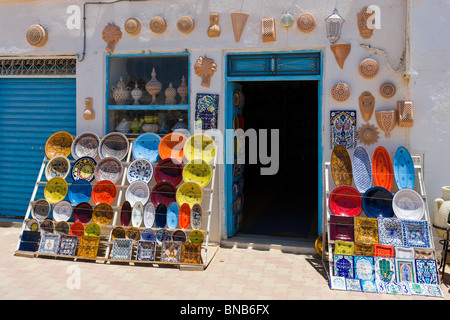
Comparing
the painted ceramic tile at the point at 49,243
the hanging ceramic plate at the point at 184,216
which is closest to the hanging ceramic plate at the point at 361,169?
the hanging ceramic plate at the point at 184,216

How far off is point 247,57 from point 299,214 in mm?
3411

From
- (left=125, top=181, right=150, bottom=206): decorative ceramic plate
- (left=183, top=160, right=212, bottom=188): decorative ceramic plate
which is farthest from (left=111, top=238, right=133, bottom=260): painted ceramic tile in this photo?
(left=183, top=160, right=212, bottom=188): decorative ceramic plate

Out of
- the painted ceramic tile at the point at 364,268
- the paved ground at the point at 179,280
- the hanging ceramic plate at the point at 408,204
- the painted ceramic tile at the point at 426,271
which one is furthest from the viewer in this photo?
the hanging ceramic plate at the point at 408,204

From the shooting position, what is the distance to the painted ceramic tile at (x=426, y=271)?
4.40m

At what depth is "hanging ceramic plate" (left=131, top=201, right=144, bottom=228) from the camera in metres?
5.42

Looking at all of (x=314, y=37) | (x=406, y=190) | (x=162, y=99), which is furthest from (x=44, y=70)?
(x=406, y=190)

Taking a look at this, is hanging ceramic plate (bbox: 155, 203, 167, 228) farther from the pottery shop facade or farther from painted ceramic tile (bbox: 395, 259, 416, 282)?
painted ceramic tile (bbox: 395, 259, 416, 282)

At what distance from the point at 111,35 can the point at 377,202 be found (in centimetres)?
418

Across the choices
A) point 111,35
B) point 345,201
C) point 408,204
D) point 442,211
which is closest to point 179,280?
point 345,201

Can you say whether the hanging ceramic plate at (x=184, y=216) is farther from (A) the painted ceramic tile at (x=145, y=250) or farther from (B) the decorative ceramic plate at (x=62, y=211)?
(B) the decorative ceramic plate at (x=62, y=211)

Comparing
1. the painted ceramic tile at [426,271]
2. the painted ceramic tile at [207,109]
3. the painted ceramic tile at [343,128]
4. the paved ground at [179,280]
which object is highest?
the painted ceramic tile at [207,109]

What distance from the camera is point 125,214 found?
5488 mm

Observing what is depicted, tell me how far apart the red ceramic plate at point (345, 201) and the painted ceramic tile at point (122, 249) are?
246 cm

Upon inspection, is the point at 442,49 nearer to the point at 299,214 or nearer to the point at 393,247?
the point at 393,247
